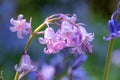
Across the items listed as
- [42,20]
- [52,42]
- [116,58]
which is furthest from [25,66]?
[42,20]

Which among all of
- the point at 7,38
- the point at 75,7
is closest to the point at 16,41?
the point at 7,38

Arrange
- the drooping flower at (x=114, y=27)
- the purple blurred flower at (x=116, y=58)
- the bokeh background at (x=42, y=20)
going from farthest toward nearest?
the purple blurred flower at (x=116, y=58), the bokeh background at (x=42, y=20), the drooping flower at (x=114, y=27)

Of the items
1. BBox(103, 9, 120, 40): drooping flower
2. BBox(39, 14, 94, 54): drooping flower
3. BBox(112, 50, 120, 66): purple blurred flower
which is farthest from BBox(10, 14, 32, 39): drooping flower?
BBox(112, 50, 120, 66): purple blurred flower

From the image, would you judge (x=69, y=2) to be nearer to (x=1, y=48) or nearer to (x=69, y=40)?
(x=1, y=48)

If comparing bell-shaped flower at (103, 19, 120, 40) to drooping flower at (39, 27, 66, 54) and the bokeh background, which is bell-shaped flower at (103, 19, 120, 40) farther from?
the bokeh background

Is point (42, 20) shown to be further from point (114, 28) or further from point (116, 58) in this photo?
point (114, 28)

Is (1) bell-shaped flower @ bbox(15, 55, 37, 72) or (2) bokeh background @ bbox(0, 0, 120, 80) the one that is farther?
(2) bokeh background @ bbox(0, 0, 120, 80)

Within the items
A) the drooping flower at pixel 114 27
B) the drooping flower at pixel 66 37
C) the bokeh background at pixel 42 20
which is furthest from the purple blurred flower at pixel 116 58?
the drooping flower at pixel 66 37

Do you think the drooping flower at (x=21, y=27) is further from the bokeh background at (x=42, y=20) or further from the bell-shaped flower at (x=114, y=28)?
the bokeh background at (x=42, y=20)
